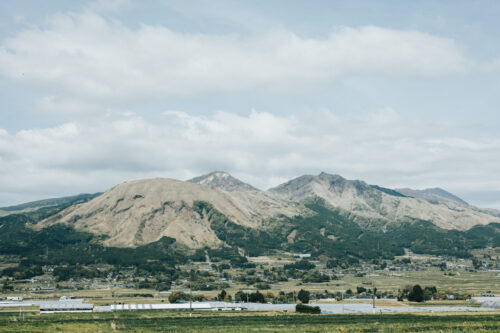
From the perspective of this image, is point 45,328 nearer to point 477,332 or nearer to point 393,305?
point 477,332

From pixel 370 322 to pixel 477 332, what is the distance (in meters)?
32.2

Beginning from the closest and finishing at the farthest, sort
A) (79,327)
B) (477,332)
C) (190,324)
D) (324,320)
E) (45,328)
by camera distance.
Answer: (477,332)
(45,328)
(79,327)
(190,324)
(324,320)

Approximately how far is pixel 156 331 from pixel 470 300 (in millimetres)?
152140

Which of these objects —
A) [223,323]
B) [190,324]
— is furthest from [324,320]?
[190,324]

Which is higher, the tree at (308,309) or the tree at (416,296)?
the tree at (308,309)

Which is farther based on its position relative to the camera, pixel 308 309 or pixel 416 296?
pixel 416 296

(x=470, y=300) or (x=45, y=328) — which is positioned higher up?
(x=45, y=328)

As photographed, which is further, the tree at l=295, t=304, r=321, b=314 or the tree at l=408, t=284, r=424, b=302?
the tree at l=408, t=284, r=424, b=302

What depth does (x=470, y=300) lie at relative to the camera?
197 m

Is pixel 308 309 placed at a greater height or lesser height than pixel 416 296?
greater

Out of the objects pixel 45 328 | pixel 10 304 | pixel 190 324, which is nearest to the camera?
pixel 45 328

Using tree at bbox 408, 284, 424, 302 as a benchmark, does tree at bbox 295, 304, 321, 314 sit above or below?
above

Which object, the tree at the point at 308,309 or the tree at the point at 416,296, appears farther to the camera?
the tree at the point at 416,296

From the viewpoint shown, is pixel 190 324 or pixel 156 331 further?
pixel 190 324
